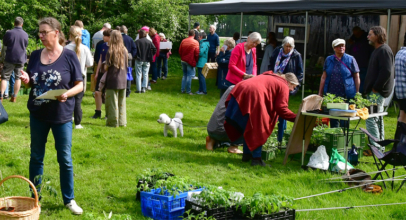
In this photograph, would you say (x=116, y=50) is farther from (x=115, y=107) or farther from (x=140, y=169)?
(x=140, y=169)

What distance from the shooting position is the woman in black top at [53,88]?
4504mm

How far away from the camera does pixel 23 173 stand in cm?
611

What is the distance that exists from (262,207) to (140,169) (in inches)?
108

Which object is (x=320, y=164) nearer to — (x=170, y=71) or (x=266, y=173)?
(x=266, y=173)

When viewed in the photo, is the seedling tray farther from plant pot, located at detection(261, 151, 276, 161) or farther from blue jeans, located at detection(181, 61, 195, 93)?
blue jeans, located at detection(181, 61, 195, 93)

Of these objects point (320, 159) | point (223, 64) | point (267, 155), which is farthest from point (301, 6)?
point (320, 159)

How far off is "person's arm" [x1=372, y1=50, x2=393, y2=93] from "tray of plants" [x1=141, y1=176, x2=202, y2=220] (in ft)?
13.5

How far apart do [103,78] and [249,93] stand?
3.44m

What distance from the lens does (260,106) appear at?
21.5 ft

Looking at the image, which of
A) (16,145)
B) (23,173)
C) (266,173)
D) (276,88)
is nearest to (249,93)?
(276,88)

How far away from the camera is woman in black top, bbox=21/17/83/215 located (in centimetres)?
450

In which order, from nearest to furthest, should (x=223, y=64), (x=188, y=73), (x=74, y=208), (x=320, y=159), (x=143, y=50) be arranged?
(x=74, y=208)
(x=320, y=159)
(x=223, y=64)
(x=143, y=50)
(x=188, y=73)

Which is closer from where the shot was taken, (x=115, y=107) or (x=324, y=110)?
(x=324, y=110)

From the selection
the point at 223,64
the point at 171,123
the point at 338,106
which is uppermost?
the point at 223,64
